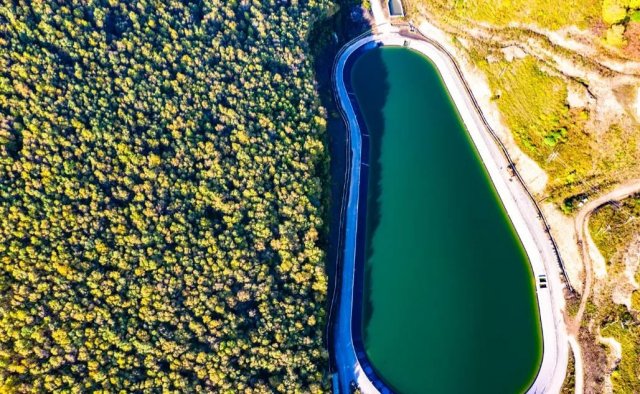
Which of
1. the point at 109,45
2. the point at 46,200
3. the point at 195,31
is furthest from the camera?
the point at 195,31

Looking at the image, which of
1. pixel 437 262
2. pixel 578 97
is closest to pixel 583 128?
pixel 578 97

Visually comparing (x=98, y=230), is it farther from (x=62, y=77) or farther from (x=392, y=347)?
(x=392, y=347)

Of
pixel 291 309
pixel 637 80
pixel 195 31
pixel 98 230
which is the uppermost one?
pixel 195 31

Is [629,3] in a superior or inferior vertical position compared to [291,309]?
superior

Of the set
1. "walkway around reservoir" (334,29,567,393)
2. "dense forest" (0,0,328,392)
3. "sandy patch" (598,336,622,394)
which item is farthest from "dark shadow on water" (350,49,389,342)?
"sandy patch" (598,336,622,394)

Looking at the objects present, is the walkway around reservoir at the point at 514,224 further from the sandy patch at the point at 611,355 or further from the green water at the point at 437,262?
the sandy patch at the point at 611,355

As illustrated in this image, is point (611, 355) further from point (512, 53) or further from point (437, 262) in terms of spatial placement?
point (512, 53)

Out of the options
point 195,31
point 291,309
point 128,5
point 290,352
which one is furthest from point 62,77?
point 290,352

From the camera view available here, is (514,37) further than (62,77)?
Yes

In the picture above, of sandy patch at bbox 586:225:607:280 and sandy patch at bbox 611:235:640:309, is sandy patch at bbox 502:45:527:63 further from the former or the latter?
sandy patch at bbox 611:235:640:309
